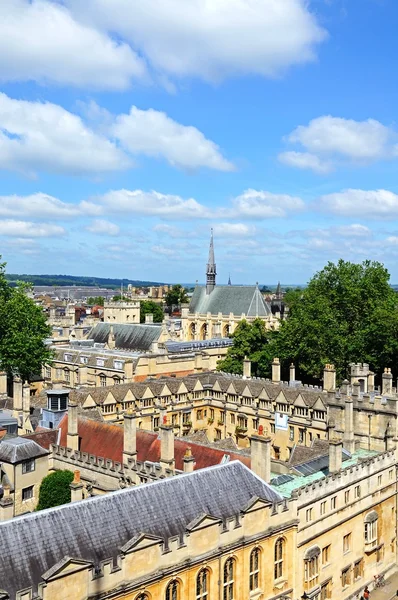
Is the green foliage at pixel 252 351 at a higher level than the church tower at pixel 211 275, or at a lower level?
lower

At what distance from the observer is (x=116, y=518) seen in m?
22.2

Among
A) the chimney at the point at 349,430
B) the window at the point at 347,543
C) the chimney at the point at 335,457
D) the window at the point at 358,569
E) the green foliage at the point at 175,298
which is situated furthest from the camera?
the green foliage at the point at 175,298

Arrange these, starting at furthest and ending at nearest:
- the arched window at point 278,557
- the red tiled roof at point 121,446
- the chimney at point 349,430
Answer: the chimney at point 349,430 → the red tiled roof at point 121,446 → the arched window at point 278,557

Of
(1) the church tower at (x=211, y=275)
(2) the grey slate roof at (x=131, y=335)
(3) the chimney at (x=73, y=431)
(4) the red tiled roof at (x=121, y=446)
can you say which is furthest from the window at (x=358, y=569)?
(1) the church tower at (x=211, y=275)

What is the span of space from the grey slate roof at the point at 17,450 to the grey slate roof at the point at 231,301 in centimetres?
6123

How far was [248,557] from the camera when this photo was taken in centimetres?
2433

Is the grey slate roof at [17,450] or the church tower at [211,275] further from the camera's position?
the church tower at [211,275]

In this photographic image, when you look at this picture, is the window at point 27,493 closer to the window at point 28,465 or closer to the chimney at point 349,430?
the window at point 28,465

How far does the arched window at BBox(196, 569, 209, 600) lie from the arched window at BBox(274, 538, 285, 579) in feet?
13.1

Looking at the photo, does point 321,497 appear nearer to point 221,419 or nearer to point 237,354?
point 221,419

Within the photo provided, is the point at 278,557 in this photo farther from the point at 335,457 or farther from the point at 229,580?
the point at 335,457

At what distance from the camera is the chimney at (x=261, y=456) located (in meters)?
27.4

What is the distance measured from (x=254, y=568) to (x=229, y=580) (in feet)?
4.92

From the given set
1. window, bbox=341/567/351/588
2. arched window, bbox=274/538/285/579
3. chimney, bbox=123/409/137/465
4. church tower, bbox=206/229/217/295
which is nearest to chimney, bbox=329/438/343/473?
window, bbox=341/567/351/588
